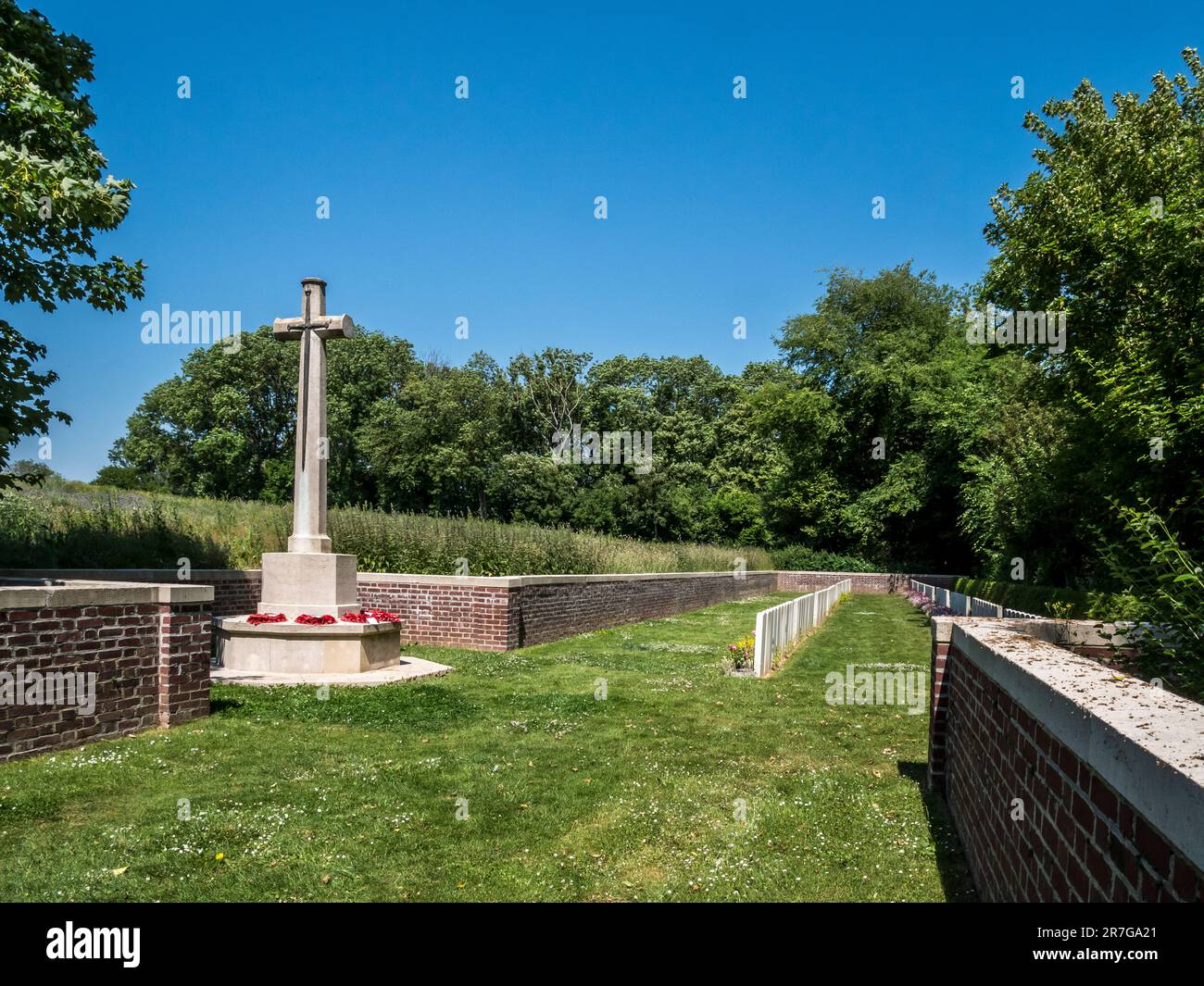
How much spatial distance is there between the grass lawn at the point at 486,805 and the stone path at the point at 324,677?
38 cm

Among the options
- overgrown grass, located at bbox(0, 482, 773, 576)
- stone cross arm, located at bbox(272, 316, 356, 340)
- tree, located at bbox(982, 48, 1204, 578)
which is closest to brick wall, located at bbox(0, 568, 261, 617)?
overgrown grass, located at bbox(0, 482, 773, 576)

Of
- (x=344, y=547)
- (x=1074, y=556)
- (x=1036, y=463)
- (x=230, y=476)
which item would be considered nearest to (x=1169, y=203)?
(x=1036, y=463)

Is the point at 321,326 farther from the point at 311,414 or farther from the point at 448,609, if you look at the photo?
the point at 448,609

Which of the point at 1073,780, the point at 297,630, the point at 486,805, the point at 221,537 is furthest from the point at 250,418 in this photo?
the point at 1073,780

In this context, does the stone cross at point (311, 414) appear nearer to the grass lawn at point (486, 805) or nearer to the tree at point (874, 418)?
the grass lawn at point (486, 805)

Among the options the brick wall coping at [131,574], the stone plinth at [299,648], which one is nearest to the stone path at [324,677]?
the stone plinth at [299,648]

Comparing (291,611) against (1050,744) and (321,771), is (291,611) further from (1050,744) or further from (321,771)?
(1050,744)

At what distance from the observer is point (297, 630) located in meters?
10.5

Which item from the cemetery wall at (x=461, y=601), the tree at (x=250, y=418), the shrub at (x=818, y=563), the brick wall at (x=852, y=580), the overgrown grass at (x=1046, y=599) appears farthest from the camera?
the tree at (x=250, y=418)

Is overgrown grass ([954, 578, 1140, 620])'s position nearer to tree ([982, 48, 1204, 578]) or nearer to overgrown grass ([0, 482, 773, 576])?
tree ([982, 48, 1204, 578])

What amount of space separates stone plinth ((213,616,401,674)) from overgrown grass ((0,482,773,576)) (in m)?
4.25

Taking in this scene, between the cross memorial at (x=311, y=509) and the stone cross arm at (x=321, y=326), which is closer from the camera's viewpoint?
the cross memorial at (x=311, y=509)

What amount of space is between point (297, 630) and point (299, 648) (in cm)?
24

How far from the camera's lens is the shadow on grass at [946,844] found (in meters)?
4.39
